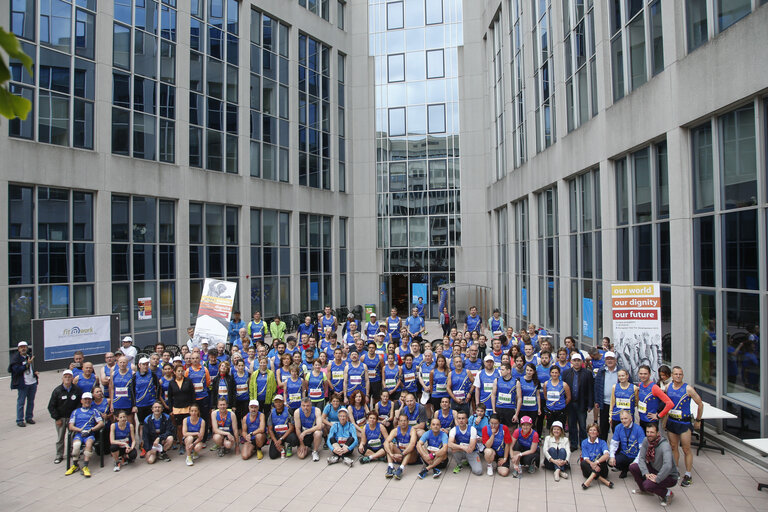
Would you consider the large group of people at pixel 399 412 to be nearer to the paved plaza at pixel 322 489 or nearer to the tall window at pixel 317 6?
the paved plaza at pixel 322 489

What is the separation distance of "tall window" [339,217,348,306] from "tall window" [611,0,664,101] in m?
21.3

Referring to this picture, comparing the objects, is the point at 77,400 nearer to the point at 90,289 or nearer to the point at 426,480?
the point at 426,480

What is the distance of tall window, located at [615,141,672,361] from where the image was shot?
43.8ft

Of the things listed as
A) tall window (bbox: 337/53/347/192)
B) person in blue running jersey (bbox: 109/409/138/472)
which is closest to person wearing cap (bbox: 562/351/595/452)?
person in blue running jersey (bbox: 109/409/138/472)

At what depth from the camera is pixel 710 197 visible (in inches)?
456

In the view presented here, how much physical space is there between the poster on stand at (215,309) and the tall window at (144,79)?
9.38 meters

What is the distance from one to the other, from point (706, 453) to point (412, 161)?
26.9 m

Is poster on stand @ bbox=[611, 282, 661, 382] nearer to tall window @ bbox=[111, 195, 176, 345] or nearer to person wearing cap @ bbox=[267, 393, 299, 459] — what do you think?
person wearing cap @ bbox=[267, 393, 299, 459]

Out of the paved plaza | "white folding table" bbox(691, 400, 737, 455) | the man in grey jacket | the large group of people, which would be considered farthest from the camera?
"white folding table" bbox(691, 400, 737, 455)

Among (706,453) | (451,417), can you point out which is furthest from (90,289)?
(706,453)

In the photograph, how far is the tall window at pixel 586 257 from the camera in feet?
57.0

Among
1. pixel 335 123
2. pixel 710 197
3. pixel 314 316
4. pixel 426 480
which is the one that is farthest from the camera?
pixel 335 123

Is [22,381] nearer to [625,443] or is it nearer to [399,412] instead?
[399,412]

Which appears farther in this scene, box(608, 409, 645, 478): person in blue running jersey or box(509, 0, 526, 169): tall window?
box(509, 0, 526, 169): tall window
